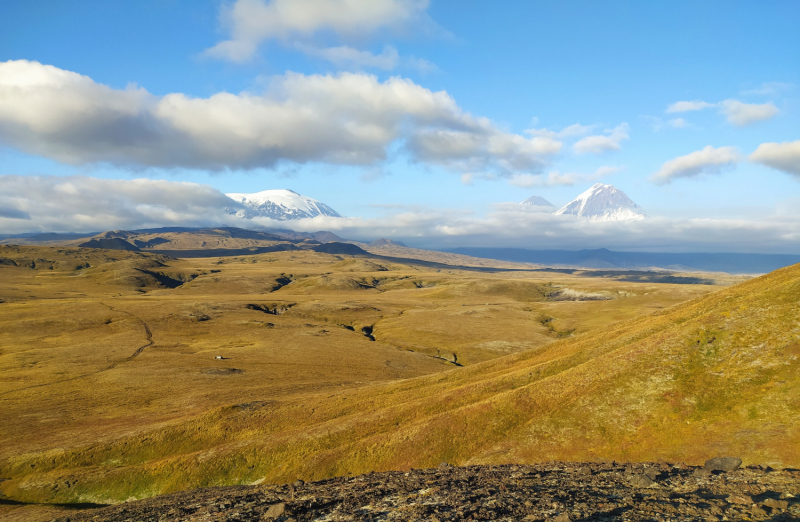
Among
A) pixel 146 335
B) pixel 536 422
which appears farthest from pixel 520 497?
pixel 146 335

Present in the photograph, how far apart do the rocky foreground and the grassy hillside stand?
616cm

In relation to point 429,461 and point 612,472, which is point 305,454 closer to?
point 429,461

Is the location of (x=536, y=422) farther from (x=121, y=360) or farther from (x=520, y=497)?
(x=121, y=360)

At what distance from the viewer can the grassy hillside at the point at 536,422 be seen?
3512cm

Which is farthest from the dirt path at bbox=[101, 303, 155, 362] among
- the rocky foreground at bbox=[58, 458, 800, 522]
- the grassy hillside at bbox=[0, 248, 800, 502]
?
the rocky foreground at bbox=[58, 458, 800, 522]

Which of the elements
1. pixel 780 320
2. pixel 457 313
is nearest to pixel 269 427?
pixel 780 320

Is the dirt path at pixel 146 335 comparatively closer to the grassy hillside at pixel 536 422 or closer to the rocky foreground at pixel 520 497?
the grassy hillside at pixel 536 422

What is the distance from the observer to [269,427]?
57.8 meters

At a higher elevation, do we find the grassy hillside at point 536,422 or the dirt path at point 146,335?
the grassy hillside at point 536,422

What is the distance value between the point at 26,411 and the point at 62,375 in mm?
29407

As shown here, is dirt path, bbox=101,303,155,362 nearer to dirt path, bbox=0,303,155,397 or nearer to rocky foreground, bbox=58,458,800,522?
dirt path, bbox=0,303,155,397

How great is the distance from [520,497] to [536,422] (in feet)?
61.2

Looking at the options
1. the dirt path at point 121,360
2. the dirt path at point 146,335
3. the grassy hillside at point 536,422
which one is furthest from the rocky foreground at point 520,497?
the dirt path at point 146,335

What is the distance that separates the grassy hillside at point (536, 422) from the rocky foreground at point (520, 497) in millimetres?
6161
